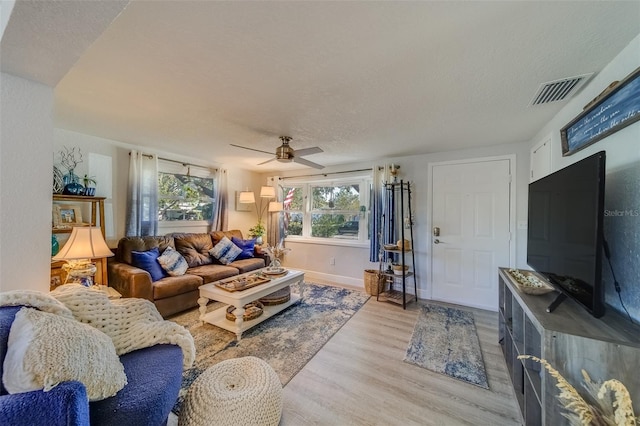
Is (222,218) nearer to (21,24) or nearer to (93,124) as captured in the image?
(93,124)

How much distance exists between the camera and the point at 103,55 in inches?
55.7

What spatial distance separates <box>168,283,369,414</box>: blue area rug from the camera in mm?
1966

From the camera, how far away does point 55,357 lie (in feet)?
2.64

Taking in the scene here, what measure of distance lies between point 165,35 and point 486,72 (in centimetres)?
192

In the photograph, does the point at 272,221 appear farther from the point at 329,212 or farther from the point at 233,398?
the point at 233,398

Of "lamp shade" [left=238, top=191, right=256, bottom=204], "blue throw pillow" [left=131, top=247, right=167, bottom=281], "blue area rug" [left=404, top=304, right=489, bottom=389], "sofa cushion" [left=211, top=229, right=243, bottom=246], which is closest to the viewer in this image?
"blue area rug" [left=404, top=304, right=489, bottom=389]

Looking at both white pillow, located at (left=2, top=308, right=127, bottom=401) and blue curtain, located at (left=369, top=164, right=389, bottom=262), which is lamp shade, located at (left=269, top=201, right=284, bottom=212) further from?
white pillow, located at (left=2, top=308, right=127, bottom=401)

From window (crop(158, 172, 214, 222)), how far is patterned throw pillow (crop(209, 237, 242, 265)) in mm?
774

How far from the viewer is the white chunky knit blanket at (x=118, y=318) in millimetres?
1182

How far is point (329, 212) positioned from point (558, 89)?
11.2 ft

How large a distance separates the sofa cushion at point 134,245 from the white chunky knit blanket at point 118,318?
1.86 metres

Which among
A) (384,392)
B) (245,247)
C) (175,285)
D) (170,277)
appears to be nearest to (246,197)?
(245,247)

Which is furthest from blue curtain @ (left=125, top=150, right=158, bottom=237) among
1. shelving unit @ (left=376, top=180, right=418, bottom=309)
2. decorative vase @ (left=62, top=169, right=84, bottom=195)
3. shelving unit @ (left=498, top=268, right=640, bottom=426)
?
shelving unit @ (left=498, top=268, right=640, bottom=426)

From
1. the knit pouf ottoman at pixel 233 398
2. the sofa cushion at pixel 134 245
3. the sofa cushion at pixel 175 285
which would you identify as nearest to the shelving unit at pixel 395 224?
the knit pouf ottoman at pixel 233 398
